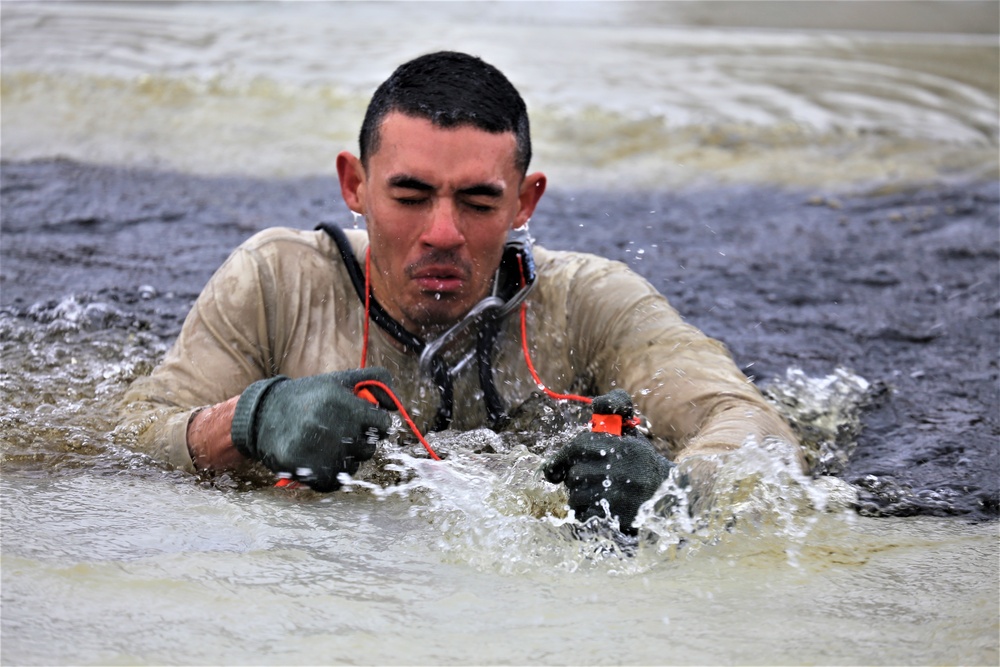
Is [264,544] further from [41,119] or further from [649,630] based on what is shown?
[41,119]

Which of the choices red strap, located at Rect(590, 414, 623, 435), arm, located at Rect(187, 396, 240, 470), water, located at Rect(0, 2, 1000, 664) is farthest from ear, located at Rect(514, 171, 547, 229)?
arm, located at Rect(187, 396, 240, 470)

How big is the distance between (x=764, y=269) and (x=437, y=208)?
340 centimetres

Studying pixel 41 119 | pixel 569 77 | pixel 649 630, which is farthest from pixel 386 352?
pixel 569 77

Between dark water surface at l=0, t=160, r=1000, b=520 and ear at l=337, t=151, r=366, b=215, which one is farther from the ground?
ear at l=337, t=151, r=366, b=215

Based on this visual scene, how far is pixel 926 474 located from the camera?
3891 mm

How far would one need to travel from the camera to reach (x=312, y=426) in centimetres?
285

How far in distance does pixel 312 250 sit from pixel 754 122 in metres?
6.20

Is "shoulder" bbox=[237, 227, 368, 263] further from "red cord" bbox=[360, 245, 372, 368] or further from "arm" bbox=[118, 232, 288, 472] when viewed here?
"red cord" bbox=[360, 245, 372, 368]

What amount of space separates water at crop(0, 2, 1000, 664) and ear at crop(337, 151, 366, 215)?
2.57 feet

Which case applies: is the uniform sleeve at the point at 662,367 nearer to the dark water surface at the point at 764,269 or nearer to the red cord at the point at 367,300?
the dark water surface at the point at 764,269

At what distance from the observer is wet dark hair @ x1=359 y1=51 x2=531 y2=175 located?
3289 millimetres

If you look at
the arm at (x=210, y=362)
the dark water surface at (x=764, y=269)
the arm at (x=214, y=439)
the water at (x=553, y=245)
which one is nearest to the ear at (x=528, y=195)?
the water at (x=553, y=245)

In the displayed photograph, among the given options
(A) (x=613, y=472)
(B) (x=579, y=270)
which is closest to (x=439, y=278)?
(B) (x=579, y=270)

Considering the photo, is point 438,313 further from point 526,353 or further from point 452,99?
point 452,99
